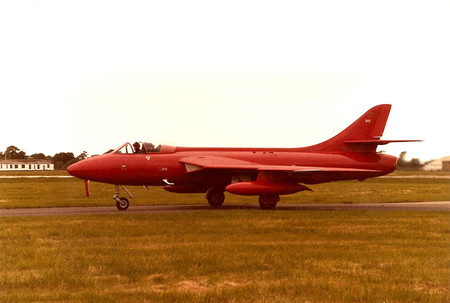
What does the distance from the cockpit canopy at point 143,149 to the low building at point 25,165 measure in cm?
12555

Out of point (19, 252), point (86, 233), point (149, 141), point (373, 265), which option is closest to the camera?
point (373, 265)

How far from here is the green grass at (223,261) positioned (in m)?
7.25

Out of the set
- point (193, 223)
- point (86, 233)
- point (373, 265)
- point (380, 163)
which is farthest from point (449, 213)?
point (86, 233)

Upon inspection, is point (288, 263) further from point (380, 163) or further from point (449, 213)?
point (380, 163)

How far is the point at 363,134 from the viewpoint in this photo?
2508 cm

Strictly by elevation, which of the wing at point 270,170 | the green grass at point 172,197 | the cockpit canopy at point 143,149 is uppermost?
the cockpit canopy at point 143,149

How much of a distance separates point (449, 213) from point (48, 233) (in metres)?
13.5

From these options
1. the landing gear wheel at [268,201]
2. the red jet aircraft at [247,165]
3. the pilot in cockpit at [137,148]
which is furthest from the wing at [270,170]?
the pilot in cockpit at [137,148]

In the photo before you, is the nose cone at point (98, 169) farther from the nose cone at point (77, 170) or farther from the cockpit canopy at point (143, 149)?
the cockpit canopy at point (143, 149)

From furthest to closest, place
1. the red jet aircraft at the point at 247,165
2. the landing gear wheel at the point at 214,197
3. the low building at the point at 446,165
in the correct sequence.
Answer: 1. the low building at the point at 446,165
2. the landing gear wheel at the point at 214,197
3. the red jet aircraft at the point at 247,165

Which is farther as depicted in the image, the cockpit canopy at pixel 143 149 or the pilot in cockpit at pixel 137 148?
the pilot in cockpit at pixel 137 148

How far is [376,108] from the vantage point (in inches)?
990

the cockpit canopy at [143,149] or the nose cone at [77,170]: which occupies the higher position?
the cockpit canopy at [143,149]

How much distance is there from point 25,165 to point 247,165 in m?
130
